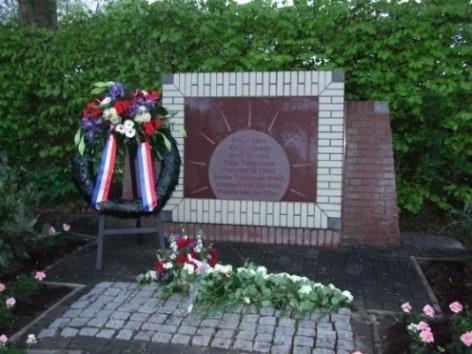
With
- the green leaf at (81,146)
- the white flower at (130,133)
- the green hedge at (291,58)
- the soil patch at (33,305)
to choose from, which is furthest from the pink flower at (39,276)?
the green hedge at (291,58)

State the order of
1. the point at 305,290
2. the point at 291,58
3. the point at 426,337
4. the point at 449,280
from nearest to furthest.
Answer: the point at 426,337 < the point at 305,290 < the point at 449,280 < the point at 291,58

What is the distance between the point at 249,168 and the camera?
5.12 m

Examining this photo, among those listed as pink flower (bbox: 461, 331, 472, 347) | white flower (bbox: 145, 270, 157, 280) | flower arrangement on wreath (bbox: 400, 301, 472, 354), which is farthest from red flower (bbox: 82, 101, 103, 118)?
pink flower (bbox: 461, 331, 472, 347)

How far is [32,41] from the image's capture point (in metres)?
6.36

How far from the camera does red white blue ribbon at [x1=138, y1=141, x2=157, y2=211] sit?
4.27 metres

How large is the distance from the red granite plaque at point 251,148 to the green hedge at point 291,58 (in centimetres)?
78

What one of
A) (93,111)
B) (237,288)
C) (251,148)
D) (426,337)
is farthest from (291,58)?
(426,337)

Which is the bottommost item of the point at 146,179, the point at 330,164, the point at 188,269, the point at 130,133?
the point at 188,269

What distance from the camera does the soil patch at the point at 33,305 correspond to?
3.19m

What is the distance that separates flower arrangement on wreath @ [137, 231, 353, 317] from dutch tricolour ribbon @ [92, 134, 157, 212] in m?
0.64

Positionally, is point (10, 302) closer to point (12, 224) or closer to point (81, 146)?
point (12, 224)

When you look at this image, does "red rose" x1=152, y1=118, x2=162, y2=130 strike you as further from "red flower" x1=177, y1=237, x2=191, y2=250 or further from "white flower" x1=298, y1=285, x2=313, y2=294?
"white flower" x1=298, y1=285, x2=313, y2=294

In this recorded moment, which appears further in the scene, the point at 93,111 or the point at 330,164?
the point at 330,164

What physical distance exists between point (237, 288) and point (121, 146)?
171cm
